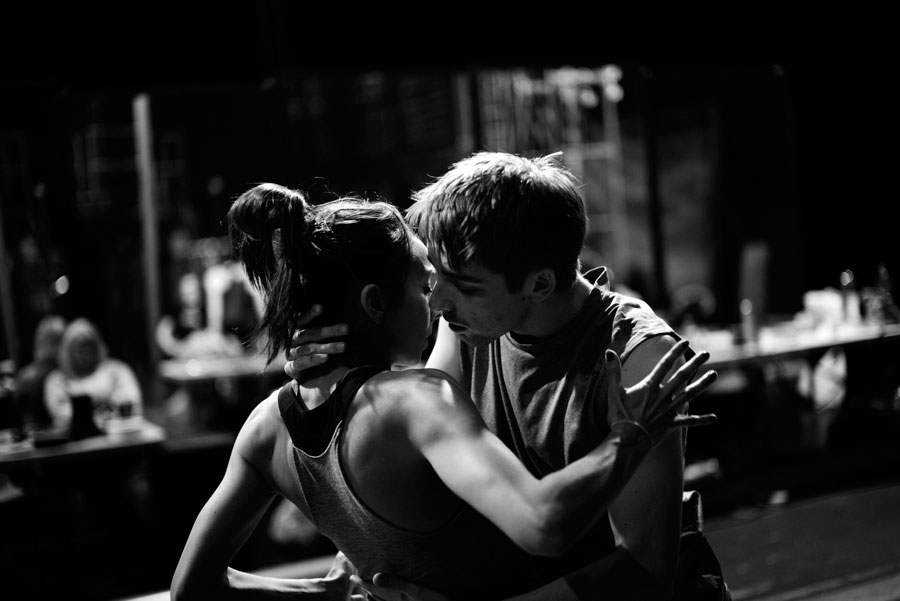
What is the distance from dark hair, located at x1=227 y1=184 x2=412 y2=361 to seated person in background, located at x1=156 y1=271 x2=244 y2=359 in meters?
7.35

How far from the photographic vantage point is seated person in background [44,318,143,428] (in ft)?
16.8

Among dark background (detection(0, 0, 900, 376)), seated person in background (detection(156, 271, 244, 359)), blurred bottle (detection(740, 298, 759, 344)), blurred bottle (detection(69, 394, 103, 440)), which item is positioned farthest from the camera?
seated person in background (detection(156, 271, 244, 359))

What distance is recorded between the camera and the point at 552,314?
1.62 metres

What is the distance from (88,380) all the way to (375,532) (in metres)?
4.68

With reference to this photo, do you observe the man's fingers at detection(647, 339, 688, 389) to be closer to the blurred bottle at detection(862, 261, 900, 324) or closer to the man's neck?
the man's neck

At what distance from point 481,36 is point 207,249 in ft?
17.2

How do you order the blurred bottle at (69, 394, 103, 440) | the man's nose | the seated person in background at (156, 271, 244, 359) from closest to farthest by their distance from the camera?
the man's nose
the blurred bottle at (69, 394, 103, 440)
the seated person in background at (156, 271, 244, 359)

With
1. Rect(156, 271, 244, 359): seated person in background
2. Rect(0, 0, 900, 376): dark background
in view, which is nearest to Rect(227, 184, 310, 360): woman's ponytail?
Rect(0, 0, 900, 376): dark background

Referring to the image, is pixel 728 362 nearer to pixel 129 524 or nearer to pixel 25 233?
pixel 129 524

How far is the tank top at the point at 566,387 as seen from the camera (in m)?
1.54

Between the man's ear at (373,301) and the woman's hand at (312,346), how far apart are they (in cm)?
5

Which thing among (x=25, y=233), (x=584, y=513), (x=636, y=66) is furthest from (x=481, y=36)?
(x=584, y=513)

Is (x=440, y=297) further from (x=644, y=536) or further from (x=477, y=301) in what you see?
(x=644, y=536)

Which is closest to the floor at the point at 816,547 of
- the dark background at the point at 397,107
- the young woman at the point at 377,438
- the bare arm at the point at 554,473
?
the dark background at the point at 397,107
